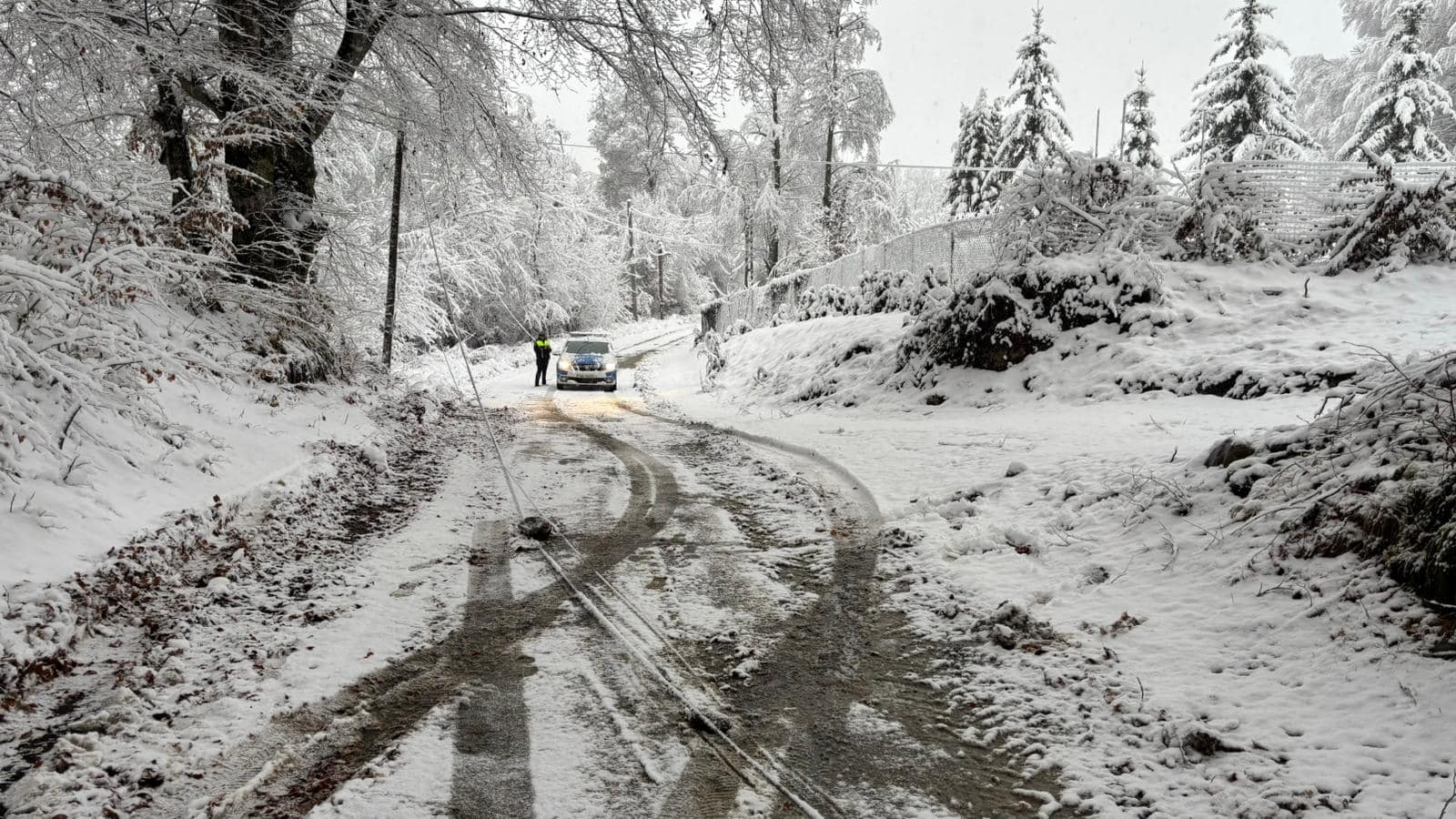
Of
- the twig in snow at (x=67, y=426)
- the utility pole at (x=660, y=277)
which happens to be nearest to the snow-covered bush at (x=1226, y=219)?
the twig in snow at (x=67, y=426)

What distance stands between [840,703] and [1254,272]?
40.5ft

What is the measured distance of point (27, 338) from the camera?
4824 mm

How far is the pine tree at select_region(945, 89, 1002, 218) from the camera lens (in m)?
43.3

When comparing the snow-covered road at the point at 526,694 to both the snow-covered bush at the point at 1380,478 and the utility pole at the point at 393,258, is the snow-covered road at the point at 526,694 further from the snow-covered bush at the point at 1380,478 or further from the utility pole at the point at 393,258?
the utility pole at the point at 393,258

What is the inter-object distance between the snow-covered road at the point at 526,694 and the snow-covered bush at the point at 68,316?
1.43 m

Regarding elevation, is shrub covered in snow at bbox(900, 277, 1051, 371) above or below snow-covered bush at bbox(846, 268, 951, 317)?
Result: below

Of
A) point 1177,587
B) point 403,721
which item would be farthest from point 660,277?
point 403,721

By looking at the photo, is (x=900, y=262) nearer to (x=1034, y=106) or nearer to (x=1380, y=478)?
(x=1380, y=478)

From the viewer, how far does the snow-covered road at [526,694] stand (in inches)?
120

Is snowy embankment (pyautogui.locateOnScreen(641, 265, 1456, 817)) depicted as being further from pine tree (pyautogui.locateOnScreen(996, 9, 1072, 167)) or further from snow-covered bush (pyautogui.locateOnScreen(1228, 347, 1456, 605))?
pine tree (pyautogui.locateOnScreen(996, 9, 1072, 167))

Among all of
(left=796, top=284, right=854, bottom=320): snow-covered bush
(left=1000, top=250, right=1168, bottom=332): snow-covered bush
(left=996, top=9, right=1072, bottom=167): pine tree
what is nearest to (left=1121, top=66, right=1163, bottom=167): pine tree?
(left=996, top=9, right=1072, bottom=167): pine tree

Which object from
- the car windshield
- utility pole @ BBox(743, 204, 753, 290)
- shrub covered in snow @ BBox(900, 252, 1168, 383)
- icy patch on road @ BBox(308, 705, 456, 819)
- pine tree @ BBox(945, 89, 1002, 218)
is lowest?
icy patch on road @ BBox(308, 705, 456, 819)

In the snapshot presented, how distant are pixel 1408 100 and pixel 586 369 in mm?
27648

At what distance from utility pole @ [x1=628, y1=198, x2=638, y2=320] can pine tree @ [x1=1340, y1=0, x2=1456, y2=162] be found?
1612 inches
